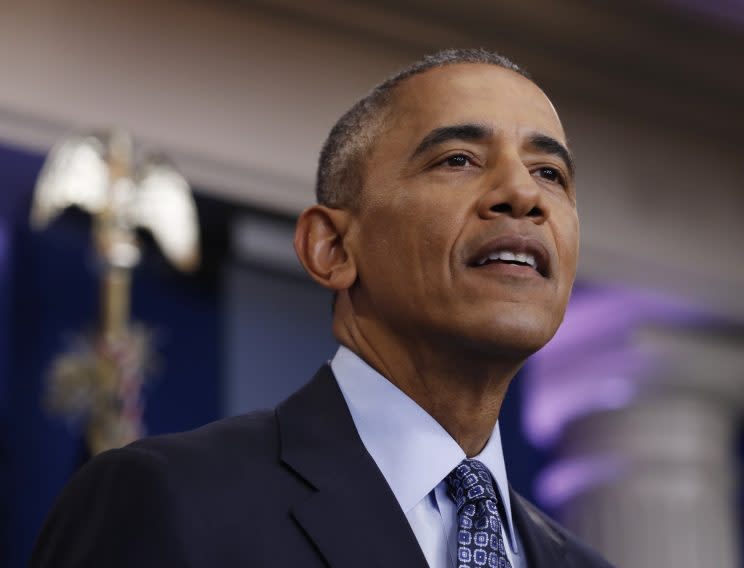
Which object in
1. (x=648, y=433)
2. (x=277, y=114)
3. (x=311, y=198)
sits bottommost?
(x=648, y=433)

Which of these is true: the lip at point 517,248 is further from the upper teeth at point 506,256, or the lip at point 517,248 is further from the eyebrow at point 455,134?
the eyebrow at point 455,134

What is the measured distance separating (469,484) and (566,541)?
0.26 meters

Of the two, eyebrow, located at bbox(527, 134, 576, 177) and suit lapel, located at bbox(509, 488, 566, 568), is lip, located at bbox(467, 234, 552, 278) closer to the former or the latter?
eyebrow, located at bbox(527, 134, 576, 177)

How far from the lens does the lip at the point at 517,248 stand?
1.49 meters

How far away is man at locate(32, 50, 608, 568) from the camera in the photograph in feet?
4.33

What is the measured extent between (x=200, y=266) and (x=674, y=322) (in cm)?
229

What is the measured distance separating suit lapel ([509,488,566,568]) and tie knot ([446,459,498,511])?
0.10m

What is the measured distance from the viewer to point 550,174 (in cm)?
163

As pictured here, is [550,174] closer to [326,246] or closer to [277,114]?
[326,246]

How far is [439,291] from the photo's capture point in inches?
59.5

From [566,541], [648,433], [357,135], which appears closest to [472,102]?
[357,135]

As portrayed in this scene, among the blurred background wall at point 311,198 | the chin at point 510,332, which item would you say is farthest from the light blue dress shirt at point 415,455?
the blurred background wall at point 311,198

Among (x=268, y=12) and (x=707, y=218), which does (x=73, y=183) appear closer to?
(x=268, y=12)

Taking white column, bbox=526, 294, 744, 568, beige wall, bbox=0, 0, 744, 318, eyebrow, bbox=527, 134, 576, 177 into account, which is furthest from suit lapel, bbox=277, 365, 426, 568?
white column, bbox=526, 294, 744, 568
